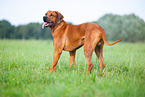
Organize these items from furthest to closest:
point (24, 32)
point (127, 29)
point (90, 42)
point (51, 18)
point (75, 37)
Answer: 1. point (24, 32)
2. point (127, 29)
3. point (51, 18)
4. point (75, 37)
5. point (90, 42)

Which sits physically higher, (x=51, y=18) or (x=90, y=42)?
(x=51, y=18)

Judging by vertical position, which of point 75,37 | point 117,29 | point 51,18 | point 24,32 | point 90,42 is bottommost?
point 24,32

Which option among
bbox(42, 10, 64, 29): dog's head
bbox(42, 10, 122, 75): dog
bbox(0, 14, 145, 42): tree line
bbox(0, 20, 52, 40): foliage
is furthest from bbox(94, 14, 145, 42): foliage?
bbox(42, 10, 64, 29): dog's head

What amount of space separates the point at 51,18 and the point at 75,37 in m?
1.18

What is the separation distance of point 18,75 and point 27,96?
1.43 m

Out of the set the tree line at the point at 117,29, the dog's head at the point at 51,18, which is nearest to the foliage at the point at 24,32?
the tree line at the point at 117,29

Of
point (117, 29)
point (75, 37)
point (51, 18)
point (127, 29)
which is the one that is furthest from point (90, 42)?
point (117, 29)

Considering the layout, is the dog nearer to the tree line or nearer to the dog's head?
the dog's head

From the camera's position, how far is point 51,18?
4.44 m

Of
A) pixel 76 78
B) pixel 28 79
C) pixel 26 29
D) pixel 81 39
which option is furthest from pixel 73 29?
pixel 26 29

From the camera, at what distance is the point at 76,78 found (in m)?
3.31

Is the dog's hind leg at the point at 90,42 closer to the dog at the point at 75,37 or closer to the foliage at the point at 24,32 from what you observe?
the dog at the point at 75,37

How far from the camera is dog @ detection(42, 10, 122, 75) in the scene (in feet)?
12.7

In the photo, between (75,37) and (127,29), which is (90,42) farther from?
(127,29)
